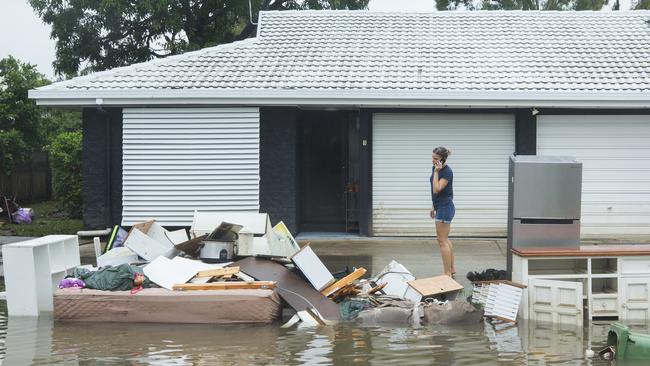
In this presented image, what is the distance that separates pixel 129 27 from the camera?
89.8ft

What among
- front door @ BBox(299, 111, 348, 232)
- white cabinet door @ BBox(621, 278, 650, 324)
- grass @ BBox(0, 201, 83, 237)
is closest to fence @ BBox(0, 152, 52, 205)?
grass @ BBox(0, 201, 83, 237)

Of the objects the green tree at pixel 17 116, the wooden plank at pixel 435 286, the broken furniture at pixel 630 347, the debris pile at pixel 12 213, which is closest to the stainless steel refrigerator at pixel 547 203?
the wooden plank at pixel 435 286

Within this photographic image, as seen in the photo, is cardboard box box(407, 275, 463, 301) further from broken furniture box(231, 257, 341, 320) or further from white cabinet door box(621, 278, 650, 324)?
white cabinet door box(621, 278, 650, 324)

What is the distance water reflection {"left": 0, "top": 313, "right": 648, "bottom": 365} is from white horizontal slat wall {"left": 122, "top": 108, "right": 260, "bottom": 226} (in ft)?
20.7

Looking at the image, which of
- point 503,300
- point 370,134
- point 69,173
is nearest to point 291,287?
point 503,300

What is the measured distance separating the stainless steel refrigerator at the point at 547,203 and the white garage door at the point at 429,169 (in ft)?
20.4

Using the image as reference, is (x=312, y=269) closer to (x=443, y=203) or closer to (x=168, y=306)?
(x=168, y=306)

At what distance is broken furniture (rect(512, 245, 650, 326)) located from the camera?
355 inches

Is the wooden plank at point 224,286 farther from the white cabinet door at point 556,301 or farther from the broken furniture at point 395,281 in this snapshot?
the white cabinet door at point 556,301

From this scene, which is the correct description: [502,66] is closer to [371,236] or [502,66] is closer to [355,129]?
[355,129]

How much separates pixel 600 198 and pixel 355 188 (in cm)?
460

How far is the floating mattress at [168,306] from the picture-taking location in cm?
914

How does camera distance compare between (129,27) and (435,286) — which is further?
(129,27)

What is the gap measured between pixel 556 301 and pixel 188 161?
8.40 metres
